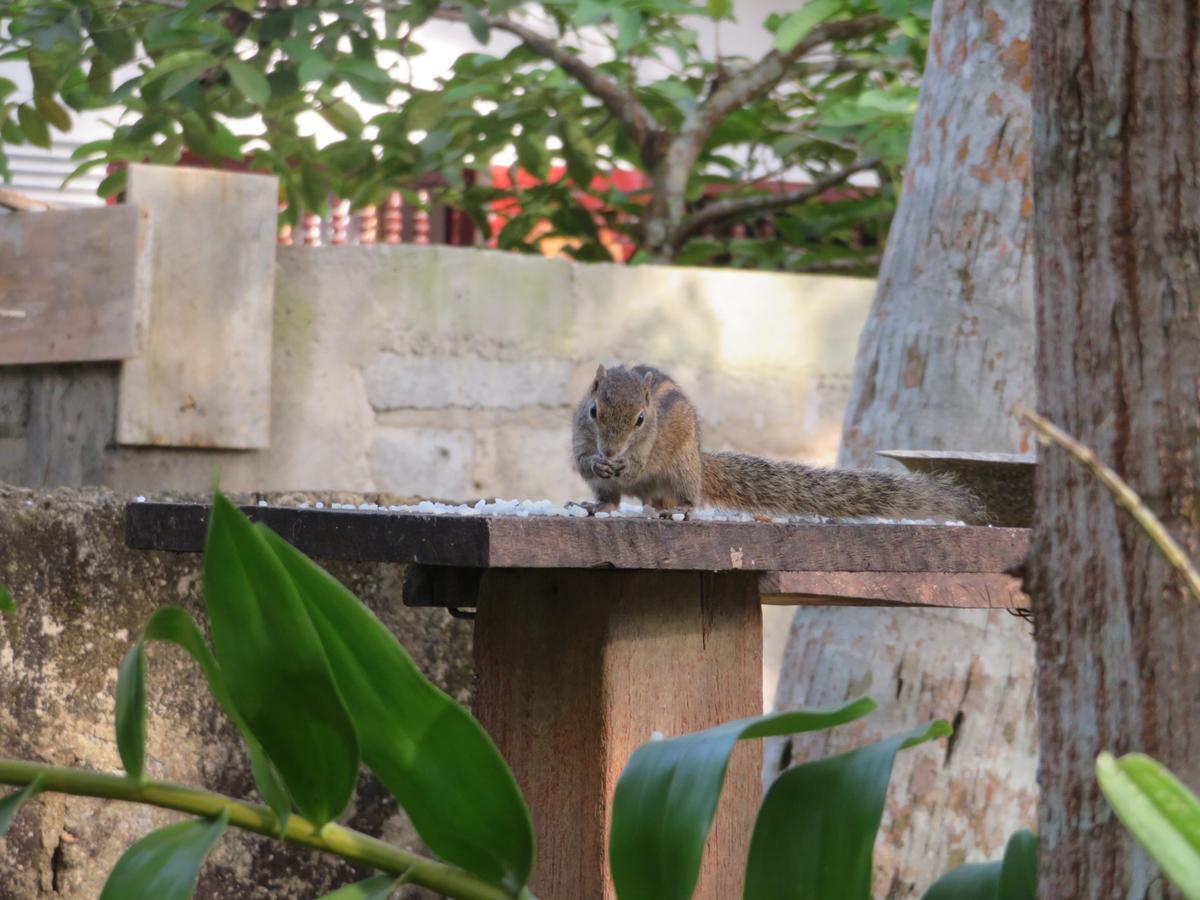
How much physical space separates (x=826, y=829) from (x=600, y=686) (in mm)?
633

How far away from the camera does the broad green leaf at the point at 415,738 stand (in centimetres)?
75

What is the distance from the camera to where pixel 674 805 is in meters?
0.76

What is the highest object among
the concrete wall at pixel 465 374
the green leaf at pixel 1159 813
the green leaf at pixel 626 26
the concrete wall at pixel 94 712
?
the green leaf at pixel 626 26

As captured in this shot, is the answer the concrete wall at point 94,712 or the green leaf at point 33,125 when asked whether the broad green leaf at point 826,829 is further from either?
the green leaf at point 33,125

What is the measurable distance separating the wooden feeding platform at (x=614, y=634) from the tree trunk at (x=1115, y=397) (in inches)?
20.9

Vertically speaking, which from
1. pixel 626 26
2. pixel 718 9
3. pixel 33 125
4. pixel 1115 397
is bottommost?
pixel 1115 397

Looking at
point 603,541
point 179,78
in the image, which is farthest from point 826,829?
point 179,78

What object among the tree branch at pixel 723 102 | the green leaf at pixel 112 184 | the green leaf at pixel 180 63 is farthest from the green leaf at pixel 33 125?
the tree branch at pixel 723 102

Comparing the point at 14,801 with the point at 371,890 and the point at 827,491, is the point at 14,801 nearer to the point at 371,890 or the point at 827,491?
the point at 371,890

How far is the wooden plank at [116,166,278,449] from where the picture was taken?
113 inches

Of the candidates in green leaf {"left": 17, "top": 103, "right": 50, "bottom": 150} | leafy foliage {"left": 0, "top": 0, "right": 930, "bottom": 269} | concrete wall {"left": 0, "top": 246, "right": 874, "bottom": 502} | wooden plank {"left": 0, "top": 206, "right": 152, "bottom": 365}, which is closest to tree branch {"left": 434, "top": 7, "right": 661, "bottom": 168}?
leafy foliage {"left": 0, "top": 0, "right": 930, "bottom": 269}

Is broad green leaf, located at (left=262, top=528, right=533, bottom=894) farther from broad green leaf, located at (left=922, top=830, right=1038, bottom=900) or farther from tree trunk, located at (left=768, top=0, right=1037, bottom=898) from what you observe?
tree trunk, located at (left=768, top=0, right=1037, bottom=898)

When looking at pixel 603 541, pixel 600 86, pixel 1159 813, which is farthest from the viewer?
pixel 600 86

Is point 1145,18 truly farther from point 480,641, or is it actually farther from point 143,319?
point 143,319
